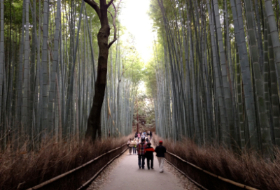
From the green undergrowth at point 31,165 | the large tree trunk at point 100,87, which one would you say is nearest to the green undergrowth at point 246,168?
the green undergrowth at point 31,165

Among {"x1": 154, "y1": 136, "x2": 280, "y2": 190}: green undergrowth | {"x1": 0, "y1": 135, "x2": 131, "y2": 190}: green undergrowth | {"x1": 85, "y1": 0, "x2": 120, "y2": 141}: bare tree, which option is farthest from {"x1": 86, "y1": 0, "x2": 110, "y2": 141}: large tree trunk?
{"x1": 154, "y1": 136, "x2": 280, "y2": 190}: green undergrowth

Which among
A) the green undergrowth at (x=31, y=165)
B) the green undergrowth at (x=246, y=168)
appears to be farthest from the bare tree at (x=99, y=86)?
the green undergrowth at (x=246, y=168)

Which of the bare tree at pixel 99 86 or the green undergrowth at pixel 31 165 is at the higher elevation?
the bare tree at pixel 99 86

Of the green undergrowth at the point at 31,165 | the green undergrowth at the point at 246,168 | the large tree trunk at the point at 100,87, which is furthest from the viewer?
the large tree trunk at the point at 100,87

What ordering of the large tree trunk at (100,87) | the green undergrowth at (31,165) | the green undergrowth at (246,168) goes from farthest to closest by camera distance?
the large tree trunk at (100,87), the green undergrowth at (246,168), the green undergrowth at (31,165)

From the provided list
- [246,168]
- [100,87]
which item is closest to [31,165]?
[246,168]

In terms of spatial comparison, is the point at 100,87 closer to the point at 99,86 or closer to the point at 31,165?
the point at 99,86

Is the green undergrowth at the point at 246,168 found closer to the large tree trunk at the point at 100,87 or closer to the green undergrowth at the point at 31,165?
the green undergrowth at the point at 31,165

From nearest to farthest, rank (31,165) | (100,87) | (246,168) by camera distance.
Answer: (31,165) < (246,168) < (100,87)

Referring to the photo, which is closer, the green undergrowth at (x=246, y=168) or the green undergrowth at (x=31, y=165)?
the green undergrowth at (x=31, y=165)

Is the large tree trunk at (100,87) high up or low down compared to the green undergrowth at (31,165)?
up

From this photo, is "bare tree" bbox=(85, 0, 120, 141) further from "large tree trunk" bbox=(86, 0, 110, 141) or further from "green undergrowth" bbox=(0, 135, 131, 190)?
"green undergrowth" bbox=(0, 135, 131, 190)

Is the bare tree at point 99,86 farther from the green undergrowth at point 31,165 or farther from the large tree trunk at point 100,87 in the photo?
the green undergrowth at point 31,165

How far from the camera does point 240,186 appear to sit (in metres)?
2.28
